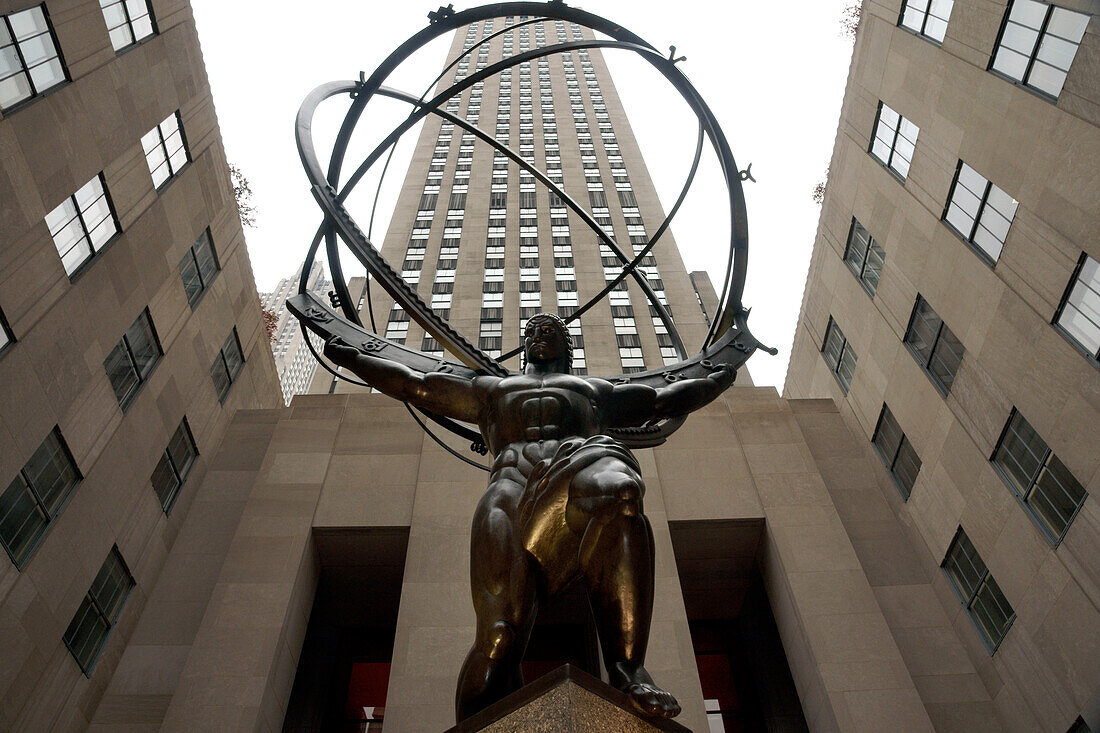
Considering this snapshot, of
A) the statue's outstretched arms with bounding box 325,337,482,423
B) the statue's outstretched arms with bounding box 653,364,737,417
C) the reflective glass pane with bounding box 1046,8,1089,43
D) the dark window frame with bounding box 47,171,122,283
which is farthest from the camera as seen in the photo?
the dark window frame with bounding box 47,171,122,283

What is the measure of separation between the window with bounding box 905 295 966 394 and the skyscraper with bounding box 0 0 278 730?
1586 cm

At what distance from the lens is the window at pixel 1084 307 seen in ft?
35.5

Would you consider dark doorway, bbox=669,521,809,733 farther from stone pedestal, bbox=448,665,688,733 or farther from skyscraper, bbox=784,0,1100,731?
stone pedestal, bbox=448,665,688,733

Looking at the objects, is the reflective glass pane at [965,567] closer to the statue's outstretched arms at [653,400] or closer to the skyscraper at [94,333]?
the statue's outstretched arms at [653,400]

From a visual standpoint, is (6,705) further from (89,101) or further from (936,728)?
(936,728)

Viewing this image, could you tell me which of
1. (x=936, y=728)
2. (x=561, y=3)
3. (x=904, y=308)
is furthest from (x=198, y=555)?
(x=904, y=308)

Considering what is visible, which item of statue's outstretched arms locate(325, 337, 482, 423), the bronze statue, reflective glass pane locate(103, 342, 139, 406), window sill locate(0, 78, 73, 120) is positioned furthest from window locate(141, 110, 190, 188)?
the bronze statue

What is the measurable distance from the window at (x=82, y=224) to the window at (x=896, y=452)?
1672 cm

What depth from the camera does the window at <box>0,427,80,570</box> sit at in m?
10.6

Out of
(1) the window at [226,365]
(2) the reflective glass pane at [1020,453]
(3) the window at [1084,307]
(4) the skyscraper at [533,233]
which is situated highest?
(4) the skyscraper at [533,233]

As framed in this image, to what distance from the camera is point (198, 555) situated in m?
13.8

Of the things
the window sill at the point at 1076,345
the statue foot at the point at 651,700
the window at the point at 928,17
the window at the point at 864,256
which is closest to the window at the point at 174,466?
the statue foot at the point at 651,700

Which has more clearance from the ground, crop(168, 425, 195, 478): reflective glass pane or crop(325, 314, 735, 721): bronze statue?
crop(168, 425, 195, 478): reflective glass pane

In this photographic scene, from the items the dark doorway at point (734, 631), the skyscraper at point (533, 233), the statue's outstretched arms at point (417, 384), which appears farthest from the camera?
the skyscraper at point (533, 233)
